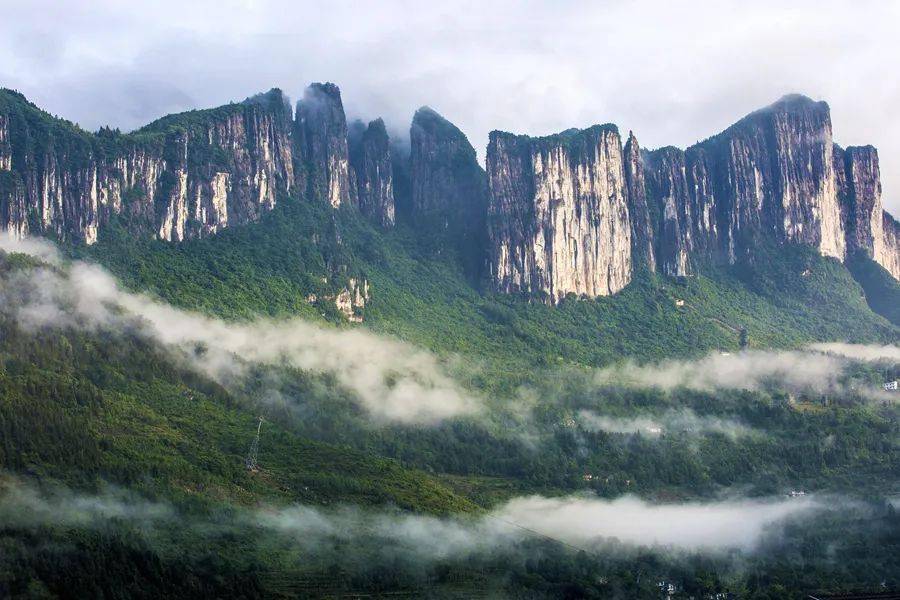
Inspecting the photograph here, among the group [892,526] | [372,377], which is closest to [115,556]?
[372,377]

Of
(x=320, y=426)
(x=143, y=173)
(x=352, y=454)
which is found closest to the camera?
(x=352, y=454)

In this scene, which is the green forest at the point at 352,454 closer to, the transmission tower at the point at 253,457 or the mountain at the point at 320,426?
the mountain at the point at 320,426

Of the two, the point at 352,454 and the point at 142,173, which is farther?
the point at 142,173

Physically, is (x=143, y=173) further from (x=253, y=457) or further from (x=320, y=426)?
(x=253, y=457)

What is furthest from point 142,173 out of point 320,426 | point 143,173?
point 320,426

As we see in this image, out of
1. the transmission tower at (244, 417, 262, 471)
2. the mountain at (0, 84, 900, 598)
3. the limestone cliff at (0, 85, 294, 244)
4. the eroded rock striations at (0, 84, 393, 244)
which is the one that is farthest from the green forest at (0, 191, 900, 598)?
the limestone cliff at (0, 85, 294, 244)

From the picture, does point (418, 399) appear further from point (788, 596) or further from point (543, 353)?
point (788, 596)

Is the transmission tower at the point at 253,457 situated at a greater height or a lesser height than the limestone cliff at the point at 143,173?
lesser

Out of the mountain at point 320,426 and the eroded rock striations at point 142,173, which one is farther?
the eroded rock striations at point 142,173

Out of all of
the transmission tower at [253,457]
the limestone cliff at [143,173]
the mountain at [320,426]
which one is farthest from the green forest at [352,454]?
the limestone cliff at [143,173]

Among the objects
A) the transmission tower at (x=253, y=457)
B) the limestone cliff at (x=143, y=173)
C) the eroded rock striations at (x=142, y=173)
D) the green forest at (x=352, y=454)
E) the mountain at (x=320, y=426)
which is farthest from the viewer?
the limestone cliff at (x=143, y=173)

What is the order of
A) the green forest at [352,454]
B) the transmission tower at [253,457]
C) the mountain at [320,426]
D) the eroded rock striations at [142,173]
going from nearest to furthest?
the green forest at [352,454] < the mountain at [320,426] < the transmission tower at [253,457] < the eroded rock striations at [142,173]
